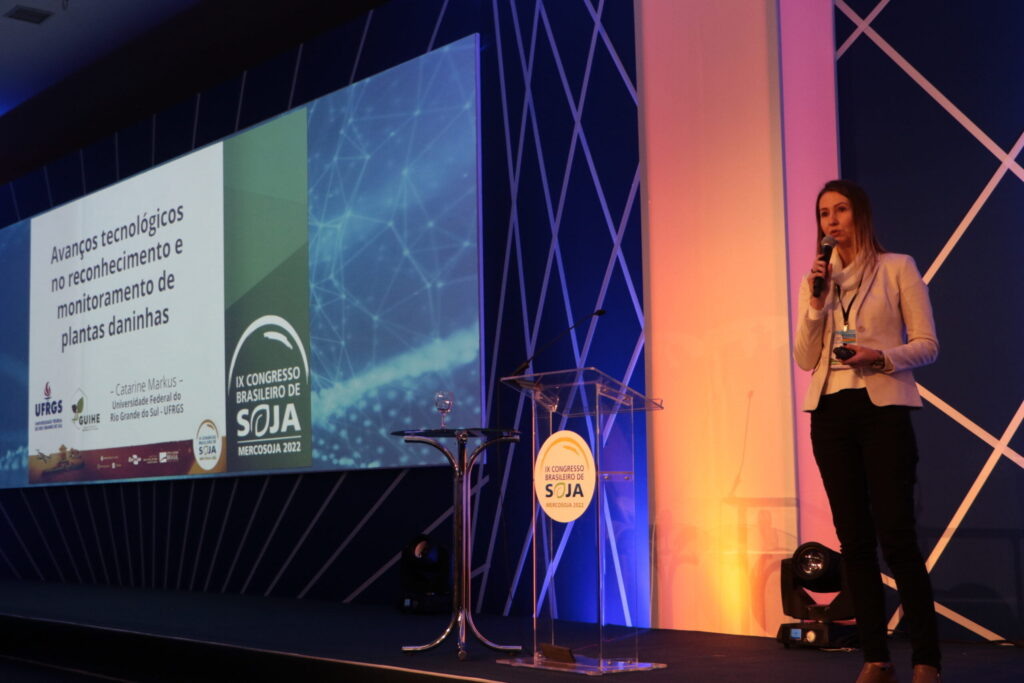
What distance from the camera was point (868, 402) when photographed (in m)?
2.44

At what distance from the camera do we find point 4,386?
27.4 feet

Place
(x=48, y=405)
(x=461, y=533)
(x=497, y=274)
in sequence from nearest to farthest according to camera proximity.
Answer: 1. (x=461, y=533)
2. (x=497, y=274)
3. (x=48, y=405)

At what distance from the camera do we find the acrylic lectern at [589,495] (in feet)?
10.2

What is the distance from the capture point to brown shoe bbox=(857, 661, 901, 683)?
2.41 m

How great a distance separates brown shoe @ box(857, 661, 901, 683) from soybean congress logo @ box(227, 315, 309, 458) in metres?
3.93

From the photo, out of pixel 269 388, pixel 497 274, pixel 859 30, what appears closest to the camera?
pixel 859 30

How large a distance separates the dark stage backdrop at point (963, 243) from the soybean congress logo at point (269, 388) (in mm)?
3278

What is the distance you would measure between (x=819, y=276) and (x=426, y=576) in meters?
2.94

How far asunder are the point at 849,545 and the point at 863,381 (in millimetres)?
375

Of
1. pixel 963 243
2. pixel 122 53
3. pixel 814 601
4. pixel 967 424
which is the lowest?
pixel 814 601

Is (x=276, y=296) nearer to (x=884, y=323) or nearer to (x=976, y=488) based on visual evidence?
(x=976, y=488)

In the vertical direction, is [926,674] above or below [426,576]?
above

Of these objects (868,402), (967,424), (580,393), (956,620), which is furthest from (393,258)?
(868,402)

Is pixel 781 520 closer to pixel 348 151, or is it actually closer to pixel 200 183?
pixel 348 151
